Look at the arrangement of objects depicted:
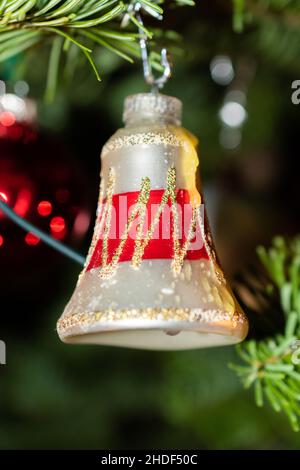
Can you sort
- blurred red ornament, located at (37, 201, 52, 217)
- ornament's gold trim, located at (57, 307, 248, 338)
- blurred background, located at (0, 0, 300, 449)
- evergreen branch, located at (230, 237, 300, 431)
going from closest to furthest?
ornament's gold trim, located at (57, 307, 248, 338) < evergreen branch, located at (230, 237, 300, 431) < blurred red ornament, located at (37, 201, 52, 217) < blurred background, located at (0, 0, 300, 449)

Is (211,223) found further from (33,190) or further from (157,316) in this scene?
(157,316)

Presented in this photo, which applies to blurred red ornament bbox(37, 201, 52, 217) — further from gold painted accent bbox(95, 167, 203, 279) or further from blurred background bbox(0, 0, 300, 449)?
gold painted accent bbox(95, 167, 203, 279)

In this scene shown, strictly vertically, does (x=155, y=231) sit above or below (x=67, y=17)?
below

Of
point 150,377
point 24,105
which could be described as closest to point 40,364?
point 150,377

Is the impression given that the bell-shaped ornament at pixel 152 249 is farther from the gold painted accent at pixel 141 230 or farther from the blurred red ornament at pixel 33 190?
the blurred red ornament at pixel 33 190

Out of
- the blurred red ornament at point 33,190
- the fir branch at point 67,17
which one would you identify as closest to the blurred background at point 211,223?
the blurred red ornament at point 33,190

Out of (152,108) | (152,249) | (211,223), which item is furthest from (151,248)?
(211,223)

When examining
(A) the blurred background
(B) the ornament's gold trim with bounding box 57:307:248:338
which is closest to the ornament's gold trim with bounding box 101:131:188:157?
(B) the ornament's gold trim with bounding box 57:307:248:338
